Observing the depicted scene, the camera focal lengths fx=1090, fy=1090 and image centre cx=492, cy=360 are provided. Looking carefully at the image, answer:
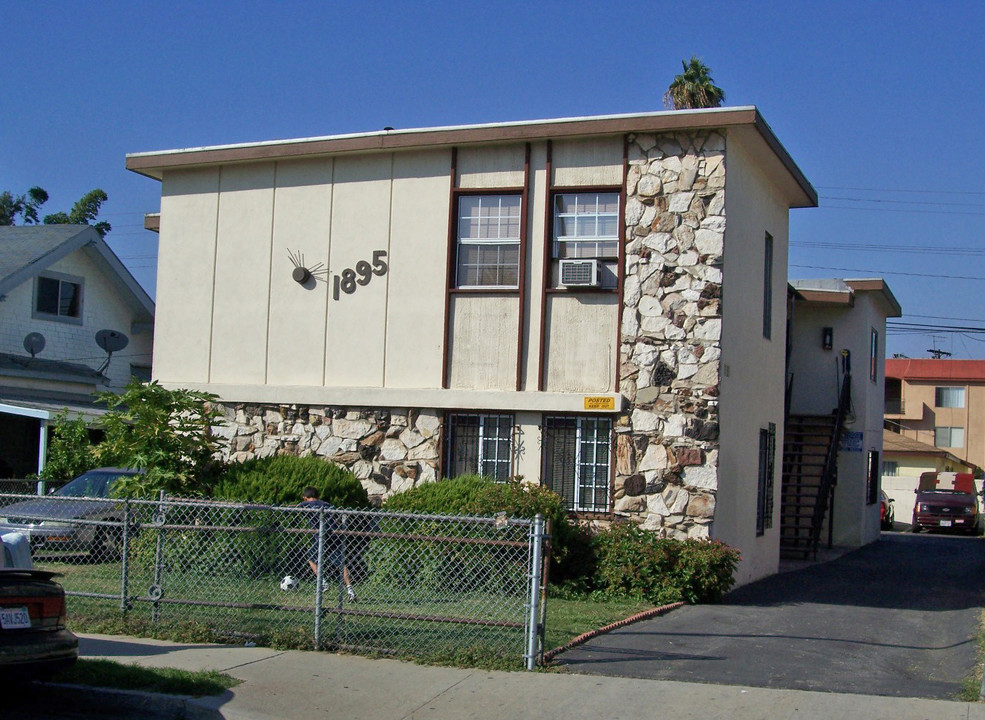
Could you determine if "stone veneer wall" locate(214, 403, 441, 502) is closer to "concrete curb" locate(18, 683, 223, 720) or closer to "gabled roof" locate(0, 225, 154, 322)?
"concrete curb" locate(18, 683, 223, 720)

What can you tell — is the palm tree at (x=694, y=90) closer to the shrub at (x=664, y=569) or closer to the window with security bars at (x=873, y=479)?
the window with security bars at (x=873, y=479)

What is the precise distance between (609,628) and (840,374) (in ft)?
48.9

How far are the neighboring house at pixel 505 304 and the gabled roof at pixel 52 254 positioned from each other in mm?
9273

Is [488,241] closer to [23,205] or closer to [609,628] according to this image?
[609,628]

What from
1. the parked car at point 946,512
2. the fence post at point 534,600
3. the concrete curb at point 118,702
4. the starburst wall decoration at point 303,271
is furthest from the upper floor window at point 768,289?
the parked car at point 946,512

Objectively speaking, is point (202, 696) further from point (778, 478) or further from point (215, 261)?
point (778, 478)

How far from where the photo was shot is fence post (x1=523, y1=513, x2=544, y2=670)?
8773 mm

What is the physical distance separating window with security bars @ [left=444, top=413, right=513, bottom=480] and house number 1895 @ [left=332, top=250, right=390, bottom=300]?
2.40 m

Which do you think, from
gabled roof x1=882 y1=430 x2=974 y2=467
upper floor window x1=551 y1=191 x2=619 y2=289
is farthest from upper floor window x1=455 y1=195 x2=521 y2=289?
gabled roof x1=882 y1=430 x2=974 y2=467

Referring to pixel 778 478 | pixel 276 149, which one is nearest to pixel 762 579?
pixel 778 478

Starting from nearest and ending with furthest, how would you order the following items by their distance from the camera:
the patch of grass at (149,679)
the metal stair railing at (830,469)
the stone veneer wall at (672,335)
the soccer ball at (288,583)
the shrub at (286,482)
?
1. the patch of grass at (149,679)
2. the soccer ball at (288,583)
3. the shrub at (286,482)
4. the stone veneer wall at (672,335)
5. the metal stair railing at (830,469)

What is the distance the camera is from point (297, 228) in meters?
16.2

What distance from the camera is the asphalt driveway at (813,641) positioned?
8883mm

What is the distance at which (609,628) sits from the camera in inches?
417
